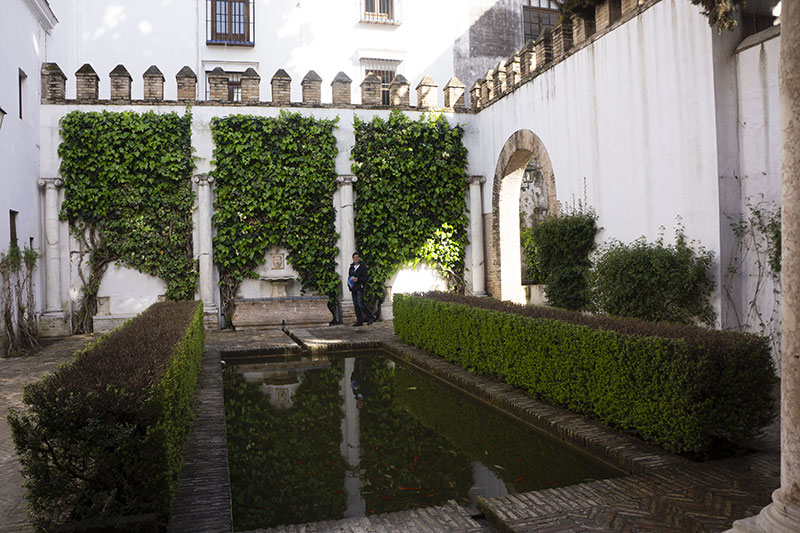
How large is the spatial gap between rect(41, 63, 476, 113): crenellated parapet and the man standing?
3705 mm

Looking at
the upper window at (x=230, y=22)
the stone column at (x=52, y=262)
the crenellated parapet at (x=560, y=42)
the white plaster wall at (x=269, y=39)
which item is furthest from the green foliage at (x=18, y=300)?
the crenellated parapet at (x=560, y=42)

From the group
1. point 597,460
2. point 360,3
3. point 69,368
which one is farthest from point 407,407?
point 360,3

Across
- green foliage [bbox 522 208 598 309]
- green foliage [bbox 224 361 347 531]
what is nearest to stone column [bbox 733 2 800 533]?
green foliage [bbox 224 361 347 531]

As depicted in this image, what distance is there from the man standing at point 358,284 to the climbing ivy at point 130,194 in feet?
11.0

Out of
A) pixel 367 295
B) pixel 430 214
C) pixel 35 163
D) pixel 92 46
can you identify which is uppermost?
pixel 92 46

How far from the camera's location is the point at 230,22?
53.5 ft

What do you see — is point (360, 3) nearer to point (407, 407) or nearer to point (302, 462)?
point (407, 407)

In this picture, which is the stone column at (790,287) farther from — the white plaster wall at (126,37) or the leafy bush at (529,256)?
the white plaster wall at (126,37)

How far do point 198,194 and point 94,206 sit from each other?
204cm

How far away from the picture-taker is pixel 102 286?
40.9ft

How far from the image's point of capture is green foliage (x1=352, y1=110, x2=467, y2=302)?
13555mm

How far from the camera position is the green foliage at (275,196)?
42.1ft

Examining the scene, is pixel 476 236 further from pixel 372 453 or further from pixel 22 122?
pixel 372 453

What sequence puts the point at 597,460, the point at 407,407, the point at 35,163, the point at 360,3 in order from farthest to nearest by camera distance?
the point at 360,3
the point at 35,163
the point at 407,407
the point at 597,460
